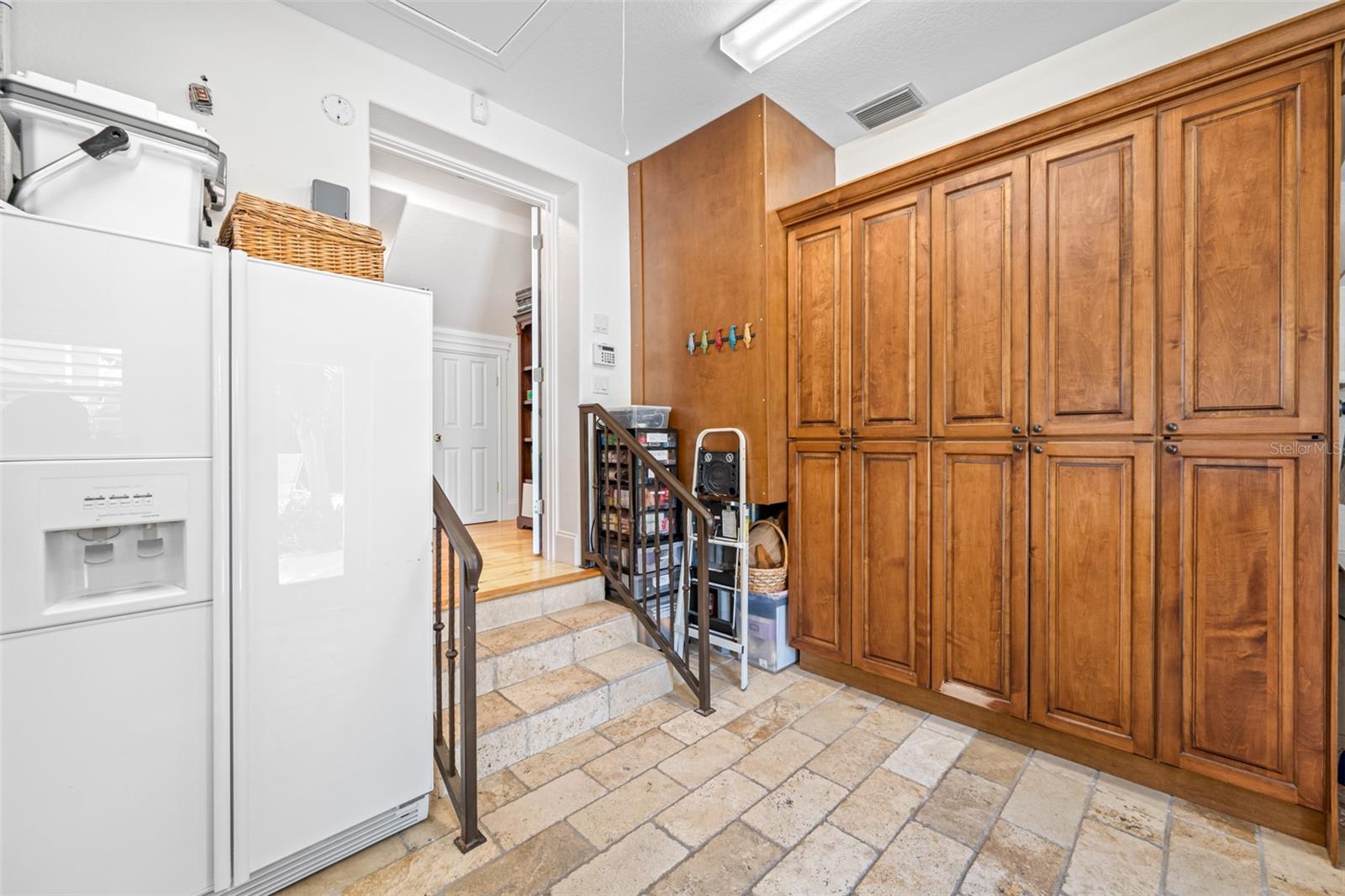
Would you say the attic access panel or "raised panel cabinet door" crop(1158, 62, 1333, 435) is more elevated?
the attic access panel

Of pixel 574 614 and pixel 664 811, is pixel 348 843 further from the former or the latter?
pixel 574 614

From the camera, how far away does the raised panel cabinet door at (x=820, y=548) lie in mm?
2686

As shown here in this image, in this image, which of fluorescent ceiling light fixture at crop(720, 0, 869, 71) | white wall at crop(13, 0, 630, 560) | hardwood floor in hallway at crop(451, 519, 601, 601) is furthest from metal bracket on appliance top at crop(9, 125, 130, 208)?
fluorescent ceiling light fixture at crop(720, 0, 869, 71)

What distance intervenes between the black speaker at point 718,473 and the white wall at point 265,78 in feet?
5.96

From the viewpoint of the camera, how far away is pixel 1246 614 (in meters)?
1.73

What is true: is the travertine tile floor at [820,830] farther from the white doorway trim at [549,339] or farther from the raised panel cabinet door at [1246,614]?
the white doorway trim at [549,339]

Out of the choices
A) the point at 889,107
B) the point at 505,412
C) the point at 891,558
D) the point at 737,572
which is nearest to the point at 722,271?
the point at 889,107

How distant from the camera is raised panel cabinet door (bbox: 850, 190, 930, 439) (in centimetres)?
A: 242

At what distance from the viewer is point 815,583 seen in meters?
2.79

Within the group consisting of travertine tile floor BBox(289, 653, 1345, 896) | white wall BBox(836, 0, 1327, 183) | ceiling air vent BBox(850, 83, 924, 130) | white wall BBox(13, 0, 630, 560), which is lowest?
travertine tile floor BBox(289, 653, 1345, 896)

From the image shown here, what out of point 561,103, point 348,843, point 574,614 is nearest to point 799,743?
point 574,614

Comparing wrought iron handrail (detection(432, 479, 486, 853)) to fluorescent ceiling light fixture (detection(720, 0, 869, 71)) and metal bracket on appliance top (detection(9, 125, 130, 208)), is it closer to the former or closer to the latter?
metal bracket on appliance top (detection(9, 125, 130, 208))

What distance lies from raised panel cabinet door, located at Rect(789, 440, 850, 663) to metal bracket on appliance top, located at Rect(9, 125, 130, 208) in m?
2.62

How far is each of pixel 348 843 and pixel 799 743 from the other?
1590mm
